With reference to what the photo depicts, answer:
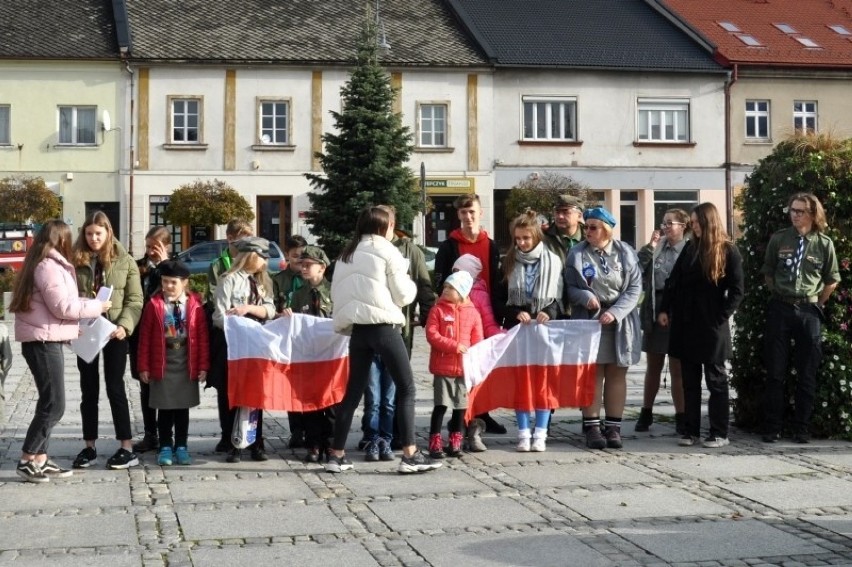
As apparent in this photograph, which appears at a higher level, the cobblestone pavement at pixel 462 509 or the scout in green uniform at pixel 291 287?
the scout in green uniform at pixel 291 287

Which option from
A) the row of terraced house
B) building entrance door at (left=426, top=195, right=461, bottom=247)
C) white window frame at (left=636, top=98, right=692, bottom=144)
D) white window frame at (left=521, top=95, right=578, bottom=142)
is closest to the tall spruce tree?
the row of terraced house

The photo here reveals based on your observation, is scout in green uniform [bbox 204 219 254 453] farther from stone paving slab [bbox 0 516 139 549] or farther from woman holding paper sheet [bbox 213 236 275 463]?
stone paving slab [bbox 0 516 139 549]

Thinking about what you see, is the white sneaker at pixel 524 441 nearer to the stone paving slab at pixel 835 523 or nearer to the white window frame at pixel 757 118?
the stone paving slab at pixel 835 523

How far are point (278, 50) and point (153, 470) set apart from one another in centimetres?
3411

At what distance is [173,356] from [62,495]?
60.4 inches

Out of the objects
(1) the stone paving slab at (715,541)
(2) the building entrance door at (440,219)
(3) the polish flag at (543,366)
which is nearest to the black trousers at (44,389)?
(3) the polish flag at (543,366)

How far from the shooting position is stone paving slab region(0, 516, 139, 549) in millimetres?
6574

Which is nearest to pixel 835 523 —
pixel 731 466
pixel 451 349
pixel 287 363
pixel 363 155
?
pixel 731 466

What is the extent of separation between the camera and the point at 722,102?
144 ft

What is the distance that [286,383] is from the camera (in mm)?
9422

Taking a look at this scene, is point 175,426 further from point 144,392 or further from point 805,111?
point 805,111

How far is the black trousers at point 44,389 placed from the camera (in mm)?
8430

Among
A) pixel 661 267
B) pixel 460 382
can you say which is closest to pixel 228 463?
pixel 460 382

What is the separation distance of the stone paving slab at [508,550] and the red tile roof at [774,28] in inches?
1540
